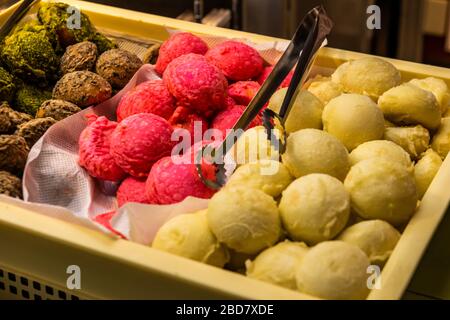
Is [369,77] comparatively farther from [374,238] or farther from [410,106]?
[374,238]

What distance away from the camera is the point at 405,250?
892 mm

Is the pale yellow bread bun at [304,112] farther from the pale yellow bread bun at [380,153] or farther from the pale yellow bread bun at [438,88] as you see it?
the pale yellow bread bun at [438,88]

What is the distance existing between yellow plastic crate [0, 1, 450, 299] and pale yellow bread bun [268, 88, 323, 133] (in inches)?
8.0

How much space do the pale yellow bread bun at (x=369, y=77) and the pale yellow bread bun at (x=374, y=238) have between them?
330mm

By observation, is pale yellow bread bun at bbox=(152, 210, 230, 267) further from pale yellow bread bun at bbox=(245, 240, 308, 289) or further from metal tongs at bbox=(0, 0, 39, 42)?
metal tongs at bbox=(0, 0, 39, 42)

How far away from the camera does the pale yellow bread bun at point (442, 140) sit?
1143 mm

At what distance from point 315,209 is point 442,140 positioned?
346 mm

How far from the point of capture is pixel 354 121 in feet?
3.49

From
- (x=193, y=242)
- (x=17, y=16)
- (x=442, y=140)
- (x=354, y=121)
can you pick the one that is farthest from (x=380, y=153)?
(x=17, y=16)

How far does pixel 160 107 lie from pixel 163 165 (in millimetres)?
162

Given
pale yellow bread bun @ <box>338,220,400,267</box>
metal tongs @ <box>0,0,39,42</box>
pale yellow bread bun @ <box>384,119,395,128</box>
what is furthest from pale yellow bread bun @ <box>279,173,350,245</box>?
metal tongs @ <box>0,0,39,42</box>

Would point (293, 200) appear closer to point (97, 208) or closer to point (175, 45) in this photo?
point (97, 208)

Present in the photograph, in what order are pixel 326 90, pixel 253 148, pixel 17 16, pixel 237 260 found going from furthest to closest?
pixel 17 16 → pixel 326 90 → pixel 253 148 → pixel 237 260

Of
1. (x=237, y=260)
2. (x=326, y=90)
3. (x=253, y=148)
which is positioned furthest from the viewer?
(x=326, y=90)
